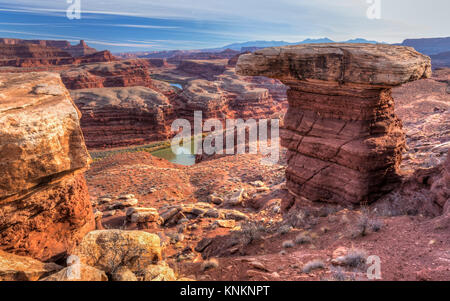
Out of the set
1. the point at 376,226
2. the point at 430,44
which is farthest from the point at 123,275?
the point at 430,44

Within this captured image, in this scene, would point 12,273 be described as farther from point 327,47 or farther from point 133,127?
point 133,127

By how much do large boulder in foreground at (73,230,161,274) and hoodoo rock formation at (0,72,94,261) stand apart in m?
0.77

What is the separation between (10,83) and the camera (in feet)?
15.9

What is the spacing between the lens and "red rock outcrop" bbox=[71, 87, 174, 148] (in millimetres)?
35875

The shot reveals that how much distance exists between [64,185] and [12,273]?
153 cm

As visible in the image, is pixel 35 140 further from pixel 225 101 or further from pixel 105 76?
pixel 105 76

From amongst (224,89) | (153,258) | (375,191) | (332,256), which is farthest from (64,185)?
(224,89)

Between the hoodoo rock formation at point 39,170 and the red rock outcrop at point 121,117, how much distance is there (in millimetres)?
33158

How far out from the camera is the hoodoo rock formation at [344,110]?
6.40 meters

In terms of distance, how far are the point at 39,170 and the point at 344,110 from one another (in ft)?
23.1

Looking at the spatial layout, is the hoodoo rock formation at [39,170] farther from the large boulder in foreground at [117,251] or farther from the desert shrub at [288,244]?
the desert shrub at [288,244]

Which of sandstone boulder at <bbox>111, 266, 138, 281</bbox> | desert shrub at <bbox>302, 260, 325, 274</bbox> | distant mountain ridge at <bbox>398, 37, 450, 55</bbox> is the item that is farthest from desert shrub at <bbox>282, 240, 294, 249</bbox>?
distant mountain ridge at <bbox>398, 37, 450, 55</bbox>

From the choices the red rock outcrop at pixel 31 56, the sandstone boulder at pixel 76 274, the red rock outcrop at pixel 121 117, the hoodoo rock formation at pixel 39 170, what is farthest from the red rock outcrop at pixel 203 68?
the sandstone boulder at pixel 76 274
